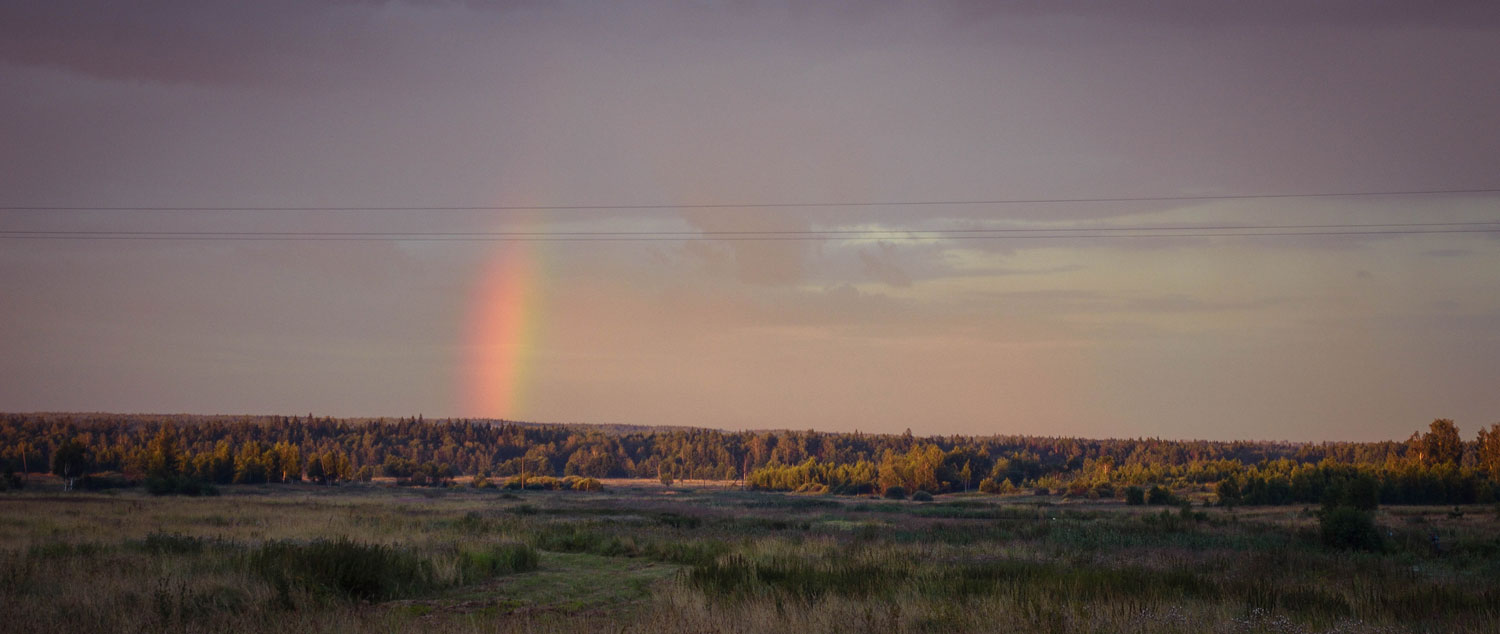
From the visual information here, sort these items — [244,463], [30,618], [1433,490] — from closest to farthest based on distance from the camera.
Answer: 1. [30,618]
2. [1433,490]
3. [244,463]

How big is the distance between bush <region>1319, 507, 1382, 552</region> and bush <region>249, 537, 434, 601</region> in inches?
1123

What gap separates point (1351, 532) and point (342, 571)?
30.4 m

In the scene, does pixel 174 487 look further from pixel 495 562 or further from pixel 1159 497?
pixel 1159 497

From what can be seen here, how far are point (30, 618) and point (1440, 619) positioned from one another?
60.7 ft

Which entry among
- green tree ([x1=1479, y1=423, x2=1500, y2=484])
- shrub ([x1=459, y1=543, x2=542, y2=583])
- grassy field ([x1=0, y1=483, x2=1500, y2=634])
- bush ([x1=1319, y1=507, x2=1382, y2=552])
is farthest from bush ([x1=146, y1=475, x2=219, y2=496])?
green tree ([x1=1479, y1=423, x2=1500, y2=484])

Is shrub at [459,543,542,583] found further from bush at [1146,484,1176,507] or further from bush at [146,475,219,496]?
bush at [1146,484,1176,507]

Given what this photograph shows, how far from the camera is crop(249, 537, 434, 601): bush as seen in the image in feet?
49.4

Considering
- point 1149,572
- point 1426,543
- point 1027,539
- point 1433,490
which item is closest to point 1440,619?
point 1149,572

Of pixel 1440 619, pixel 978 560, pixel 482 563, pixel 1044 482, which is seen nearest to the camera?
pixel 1440 619

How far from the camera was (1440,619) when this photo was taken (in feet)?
42.1

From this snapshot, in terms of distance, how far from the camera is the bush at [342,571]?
49.4 ft

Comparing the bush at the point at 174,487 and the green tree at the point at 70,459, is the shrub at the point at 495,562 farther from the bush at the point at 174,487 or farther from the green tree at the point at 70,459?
the green tree at the point at 70,459

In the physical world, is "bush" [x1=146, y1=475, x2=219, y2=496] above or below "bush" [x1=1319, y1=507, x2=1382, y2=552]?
below

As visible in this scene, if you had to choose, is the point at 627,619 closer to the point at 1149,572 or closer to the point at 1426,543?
the point at 1149,572
